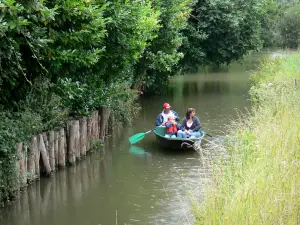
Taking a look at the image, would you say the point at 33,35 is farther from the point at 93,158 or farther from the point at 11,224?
the point at 93,158

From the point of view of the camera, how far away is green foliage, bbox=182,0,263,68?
3112 centimetres

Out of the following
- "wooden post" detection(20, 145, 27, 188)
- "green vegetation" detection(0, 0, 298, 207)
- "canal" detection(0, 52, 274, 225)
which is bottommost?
"canal" detection(0, 52, 274, 225)

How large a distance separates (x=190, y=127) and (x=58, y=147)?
488 centimetres

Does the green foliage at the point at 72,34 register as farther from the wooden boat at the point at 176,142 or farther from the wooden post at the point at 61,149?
the wooden boat at the point at 176,142

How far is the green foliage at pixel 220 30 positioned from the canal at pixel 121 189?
10680 mm

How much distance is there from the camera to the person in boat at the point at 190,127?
17.0m

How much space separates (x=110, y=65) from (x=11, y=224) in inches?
254

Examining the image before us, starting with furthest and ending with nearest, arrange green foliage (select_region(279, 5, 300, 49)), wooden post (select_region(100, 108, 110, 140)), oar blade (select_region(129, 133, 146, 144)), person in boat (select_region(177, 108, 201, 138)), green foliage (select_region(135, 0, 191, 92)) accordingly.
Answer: green foliage (select_region(279, 5, 300, 49)) → green foliage (select_region(135, 0, 191, 92)) → oar blade (select_region(129, 133, 146, 144)) → wooden post (select_region(100, 108, 110, 140)) → person in boat (select_region(177, 108, 201, 138))

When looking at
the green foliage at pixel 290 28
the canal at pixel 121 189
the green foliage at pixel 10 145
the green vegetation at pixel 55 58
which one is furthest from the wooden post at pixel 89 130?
the green foliage at pixel 290 28

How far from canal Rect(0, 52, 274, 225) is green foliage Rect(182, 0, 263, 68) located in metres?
10.7

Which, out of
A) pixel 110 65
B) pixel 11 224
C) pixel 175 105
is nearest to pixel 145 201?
pixel 11 224

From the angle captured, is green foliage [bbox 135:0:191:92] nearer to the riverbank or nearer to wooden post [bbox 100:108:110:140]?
wooden post [bbox 100:108:110:140]

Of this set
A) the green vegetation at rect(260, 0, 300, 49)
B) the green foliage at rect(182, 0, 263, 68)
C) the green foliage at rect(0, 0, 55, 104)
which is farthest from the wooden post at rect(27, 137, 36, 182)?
the green vegetation at rect(260, 0, 300, 49)

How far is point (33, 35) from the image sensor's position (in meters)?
10.7
